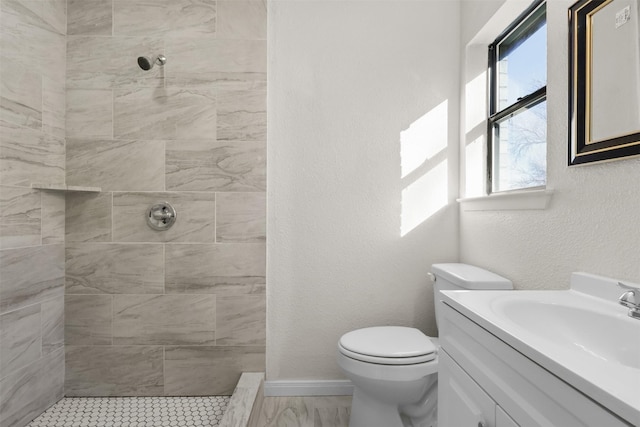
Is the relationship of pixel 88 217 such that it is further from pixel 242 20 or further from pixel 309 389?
pixel 309 389

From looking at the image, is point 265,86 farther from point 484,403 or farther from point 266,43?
point 484,403

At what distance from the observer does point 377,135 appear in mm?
2041

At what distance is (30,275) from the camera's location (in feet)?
5.62

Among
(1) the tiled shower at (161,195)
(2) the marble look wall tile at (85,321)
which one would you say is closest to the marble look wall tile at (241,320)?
(1) the tiled shower at (161,195)

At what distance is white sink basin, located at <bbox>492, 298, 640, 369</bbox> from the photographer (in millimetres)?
791

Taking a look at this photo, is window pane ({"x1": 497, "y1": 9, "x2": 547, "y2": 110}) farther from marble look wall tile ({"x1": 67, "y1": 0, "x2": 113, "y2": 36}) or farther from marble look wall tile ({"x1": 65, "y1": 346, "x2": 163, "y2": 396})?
marble look wall tile ({"x1": 65, "y1": 346, "x2": 163, "y2": 396})

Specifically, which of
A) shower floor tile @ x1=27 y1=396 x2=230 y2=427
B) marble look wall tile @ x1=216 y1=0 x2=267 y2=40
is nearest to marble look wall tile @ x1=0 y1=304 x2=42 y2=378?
shower floor tile @ x1=27 y1=396 x2=230 y2=427

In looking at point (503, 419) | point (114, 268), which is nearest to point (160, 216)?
point (114, 268)

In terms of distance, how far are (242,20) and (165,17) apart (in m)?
0.42

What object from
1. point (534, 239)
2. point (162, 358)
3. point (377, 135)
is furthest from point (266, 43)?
point (162, 358)

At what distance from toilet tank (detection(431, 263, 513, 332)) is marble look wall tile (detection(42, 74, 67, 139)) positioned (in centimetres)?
210

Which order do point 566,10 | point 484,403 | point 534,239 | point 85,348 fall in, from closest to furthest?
1. point 484,403
2. point 566,10
3. point 534,239
4. point 85,348

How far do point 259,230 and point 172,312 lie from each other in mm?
647

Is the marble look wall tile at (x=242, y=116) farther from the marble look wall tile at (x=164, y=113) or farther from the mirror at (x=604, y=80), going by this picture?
the mirror at (x=604, y=80)
